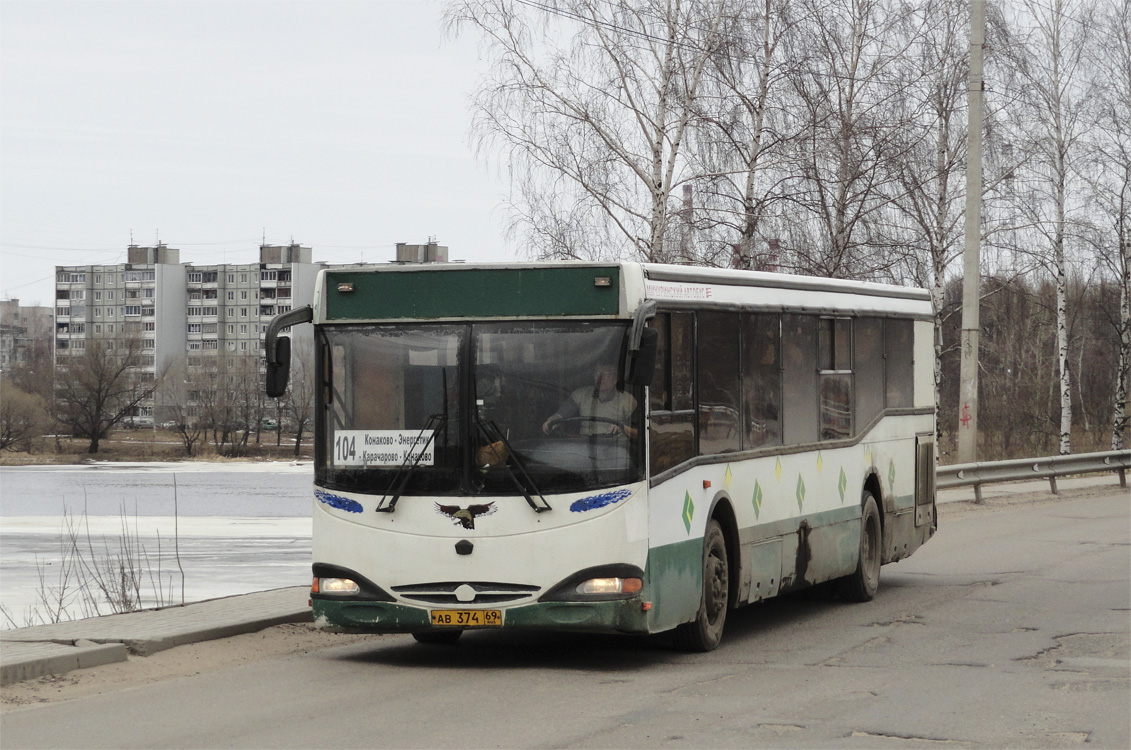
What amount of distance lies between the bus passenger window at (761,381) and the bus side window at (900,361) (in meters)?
2.97

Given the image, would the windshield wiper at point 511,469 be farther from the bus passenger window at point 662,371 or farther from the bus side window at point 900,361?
the bus side window at point 900,361

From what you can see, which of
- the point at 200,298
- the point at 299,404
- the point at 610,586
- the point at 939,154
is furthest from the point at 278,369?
the point at 200,298

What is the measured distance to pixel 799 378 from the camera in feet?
41.4

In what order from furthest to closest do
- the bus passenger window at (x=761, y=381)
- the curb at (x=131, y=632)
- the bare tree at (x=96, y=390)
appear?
1. the bare tree at (x=96, y=390)
2. the bus passenger window at (x=761, y=381)
3. the curb at (x=131, y=632)

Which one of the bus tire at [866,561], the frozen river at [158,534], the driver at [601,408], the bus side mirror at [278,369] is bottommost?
the frozen river at [158,534]

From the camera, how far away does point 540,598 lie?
31.6 ft

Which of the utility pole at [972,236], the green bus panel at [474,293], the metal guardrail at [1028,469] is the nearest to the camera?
the green bus panel at [474,293]

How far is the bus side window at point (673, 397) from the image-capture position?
9.97 metres

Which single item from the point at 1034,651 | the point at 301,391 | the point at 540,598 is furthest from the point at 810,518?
the point at 301,391

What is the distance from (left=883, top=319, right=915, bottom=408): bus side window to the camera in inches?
584

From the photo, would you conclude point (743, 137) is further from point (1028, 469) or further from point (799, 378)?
point (799, 378)

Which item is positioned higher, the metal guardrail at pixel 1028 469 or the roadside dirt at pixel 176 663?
the metal guardrail at pixel 1028 469

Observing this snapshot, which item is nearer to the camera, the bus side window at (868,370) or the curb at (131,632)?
the curb at (131,632)

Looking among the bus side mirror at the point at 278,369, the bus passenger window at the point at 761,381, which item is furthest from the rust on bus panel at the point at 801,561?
the bus side mirror at the point at 278,369
